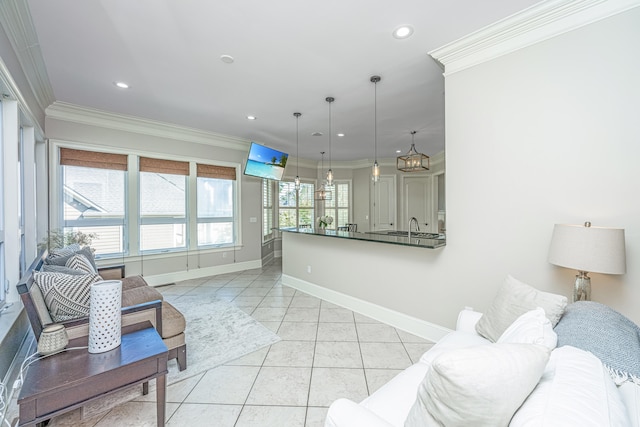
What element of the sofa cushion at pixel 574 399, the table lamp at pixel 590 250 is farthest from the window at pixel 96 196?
the table lamp at pixel 590 250

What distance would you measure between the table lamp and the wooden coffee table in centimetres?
253

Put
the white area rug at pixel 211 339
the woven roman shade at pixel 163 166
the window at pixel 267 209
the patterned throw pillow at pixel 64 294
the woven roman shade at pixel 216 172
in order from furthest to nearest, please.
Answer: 1. the window at pixel 267 209
2. the woven roman shade at pixel 216 172
3. the woven roman shade at pixel 163 166
4. the white area rug at pixel 211 339
5. the patterned throw pillow at pixel 64 294

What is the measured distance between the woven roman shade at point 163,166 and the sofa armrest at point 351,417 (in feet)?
15.6

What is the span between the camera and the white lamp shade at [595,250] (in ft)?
4.95

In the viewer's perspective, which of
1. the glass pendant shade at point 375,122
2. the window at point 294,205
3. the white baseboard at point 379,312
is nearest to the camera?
the white baseboard at point 379,312

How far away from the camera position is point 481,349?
0.82 m

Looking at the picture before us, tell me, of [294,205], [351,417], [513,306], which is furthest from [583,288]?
[294,205]

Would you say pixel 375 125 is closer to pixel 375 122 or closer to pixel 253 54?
pixel 375 122

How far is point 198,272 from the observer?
4891 mm

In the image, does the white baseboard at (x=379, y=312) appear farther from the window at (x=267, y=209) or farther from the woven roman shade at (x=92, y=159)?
the woven roman shade at (x=92, y=159)

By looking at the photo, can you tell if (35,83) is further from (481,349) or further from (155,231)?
(481,349)

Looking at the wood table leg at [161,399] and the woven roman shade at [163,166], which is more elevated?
the woven roman shade at [163,166]

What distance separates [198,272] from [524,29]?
5.53m

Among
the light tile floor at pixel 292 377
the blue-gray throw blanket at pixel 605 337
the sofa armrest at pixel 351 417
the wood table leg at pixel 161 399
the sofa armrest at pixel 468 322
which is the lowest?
the light tile floor at pixel 292 377
